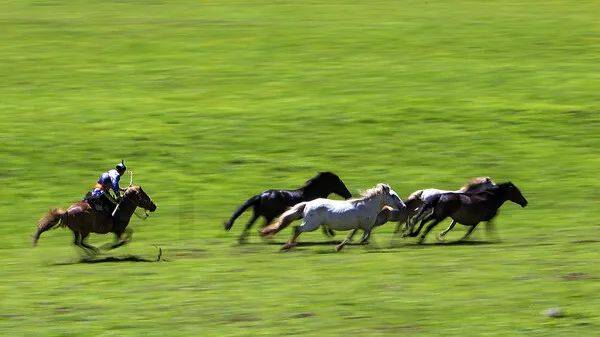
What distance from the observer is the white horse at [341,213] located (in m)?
21.1

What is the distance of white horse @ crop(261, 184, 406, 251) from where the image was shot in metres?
21.1

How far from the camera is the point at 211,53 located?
45.2 meters

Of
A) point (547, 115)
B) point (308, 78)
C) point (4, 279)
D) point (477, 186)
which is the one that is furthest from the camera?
point (308, 78)

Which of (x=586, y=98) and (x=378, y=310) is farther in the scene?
(x=586, y=98)

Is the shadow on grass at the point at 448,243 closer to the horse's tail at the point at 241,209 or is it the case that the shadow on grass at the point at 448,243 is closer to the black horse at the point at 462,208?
the black horse at the point at 462,208

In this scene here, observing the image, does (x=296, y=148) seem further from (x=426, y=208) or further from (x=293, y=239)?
(x=293, y=239)

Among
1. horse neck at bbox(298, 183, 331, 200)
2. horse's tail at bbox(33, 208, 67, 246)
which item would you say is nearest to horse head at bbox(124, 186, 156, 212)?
horse's tail at bbox(33, 208, 67, 246)

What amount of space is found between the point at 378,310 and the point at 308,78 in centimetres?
2541

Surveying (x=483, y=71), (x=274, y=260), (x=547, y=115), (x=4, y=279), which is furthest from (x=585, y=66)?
(x=4, y=279)

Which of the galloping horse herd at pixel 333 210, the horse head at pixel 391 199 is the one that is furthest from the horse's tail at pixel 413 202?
the horse head at pixel 391 199

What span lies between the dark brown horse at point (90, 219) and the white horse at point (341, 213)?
235 centimetres

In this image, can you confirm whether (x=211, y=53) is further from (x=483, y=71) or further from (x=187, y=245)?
(x=187, y=245)

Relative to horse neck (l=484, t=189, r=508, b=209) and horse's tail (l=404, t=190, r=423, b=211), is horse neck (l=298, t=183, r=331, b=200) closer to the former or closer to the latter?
horse's tail (l=404, t=190, r=423, b=211)

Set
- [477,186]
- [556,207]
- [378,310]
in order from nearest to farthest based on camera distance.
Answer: [378,310] → [477,186] → [556,207]
